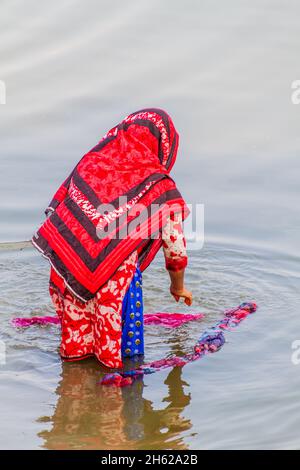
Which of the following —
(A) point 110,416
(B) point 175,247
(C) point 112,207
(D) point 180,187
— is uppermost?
(D) point 180,187

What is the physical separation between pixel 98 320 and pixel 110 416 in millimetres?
650

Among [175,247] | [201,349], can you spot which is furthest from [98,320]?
[201,349]

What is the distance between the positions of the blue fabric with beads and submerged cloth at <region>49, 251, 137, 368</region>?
6 centimetres

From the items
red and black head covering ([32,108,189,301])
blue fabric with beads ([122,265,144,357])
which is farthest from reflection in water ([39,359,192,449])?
red and black head covering ([32,108,189,301])

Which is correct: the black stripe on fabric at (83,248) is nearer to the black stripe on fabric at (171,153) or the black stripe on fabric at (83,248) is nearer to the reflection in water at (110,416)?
the black stripe on fabric at (171,153)

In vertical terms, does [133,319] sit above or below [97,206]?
below

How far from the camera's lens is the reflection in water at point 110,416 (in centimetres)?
464

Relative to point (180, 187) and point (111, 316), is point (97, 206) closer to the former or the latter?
point (111, 316)

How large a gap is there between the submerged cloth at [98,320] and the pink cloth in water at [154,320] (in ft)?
1.92

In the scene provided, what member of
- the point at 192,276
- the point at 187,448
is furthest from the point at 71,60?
the point at 187,448

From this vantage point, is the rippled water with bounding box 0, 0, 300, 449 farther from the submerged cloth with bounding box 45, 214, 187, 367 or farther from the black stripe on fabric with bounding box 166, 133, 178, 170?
the black stripe on fabric with bounding box 166, 133, 178, 170

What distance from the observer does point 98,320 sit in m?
5.41

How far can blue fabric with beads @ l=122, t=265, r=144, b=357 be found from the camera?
543 cm

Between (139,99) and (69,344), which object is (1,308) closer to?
(69,344)
